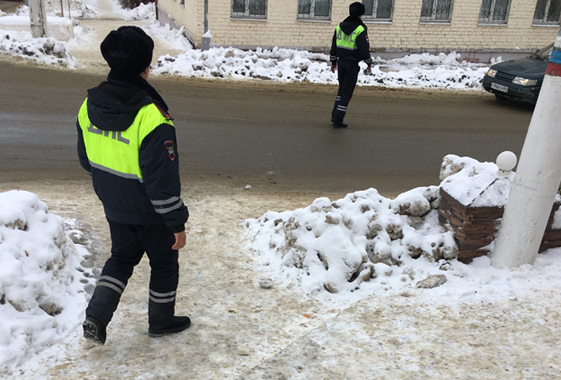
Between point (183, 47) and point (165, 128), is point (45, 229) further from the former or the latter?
point (183, 47)

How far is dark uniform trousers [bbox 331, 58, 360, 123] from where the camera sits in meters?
9.07

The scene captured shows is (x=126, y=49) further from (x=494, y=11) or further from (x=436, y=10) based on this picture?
(x=494, y=11)

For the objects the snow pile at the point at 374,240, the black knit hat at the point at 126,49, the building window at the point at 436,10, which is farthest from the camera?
the building window at the point at 436,10

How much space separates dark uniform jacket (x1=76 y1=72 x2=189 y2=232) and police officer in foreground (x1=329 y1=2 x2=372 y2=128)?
6.47 metres

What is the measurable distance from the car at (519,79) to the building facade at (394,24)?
4.80m

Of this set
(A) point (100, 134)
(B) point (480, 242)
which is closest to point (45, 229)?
(A) point (100, 134)

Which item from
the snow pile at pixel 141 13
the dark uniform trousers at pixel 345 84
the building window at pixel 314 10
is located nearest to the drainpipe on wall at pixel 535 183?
the dark uniform trousers at pixel 345 84

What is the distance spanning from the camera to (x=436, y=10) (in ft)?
55.7

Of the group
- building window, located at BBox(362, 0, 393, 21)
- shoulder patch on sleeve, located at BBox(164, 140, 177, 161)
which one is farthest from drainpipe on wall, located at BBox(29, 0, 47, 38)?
shoulder patch on sleeve, located at BBox(164, 140, 177, 161)

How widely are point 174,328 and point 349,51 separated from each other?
6.90 meters

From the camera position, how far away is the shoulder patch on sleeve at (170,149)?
289 cm

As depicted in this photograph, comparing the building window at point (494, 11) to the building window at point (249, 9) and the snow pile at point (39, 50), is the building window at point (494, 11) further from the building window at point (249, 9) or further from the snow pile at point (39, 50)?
the snow pile at point (39, 50)

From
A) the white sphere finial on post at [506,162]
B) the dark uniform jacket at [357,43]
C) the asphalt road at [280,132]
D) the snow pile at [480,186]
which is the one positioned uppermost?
the dark uniform jacket at [357,43]

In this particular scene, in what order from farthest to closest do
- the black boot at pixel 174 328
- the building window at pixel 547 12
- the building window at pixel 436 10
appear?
the building window at pixel 547 12 → the building window at pixel 436 10 → the black boot at pixel 174 328
